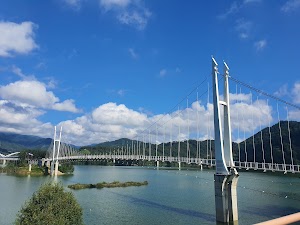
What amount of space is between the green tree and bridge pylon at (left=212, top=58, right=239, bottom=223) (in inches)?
527

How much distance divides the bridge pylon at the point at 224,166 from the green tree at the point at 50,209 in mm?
13382

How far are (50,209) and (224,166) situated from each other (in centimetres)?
1654

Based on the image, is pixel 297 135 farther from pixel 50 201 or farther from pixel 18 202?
pixel 50 201

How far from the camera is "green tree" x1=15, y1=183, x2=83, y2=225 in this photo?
2127 cm

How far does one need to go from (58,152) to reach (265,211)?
80.4 metres

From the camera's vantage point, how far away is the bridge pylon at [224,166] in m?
28.6

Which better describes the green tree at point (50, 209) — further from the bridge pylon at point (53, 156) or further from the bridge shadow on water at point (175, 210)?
the bridge pylon at point (53, 156)

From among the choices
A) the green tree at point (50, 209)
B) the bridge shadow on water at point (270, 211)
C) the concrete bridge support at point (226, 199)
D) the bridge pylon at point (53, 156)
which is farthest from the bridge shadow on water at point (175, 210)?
the bridge pylon at point (53, 156)

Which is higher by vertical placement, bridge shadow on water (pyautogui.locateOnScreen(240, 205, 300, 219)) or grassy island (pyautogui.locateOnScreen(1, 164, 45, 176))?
grassy island (pyautogui.locateOnScreen(1, 164, 45, 176))

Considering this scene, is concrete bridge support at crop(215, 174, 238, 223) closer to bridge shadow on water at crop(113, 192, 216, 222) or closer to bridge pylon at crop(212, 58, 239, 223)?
bridge pylon at crop(212, 58, 239, 223)

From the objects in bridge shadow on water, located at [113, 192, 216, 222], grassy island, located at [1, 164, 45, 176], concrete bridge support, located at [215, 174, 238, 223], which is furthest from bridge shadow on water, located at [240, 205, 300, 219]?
grassy island, located at [1, 164, 45, 176]

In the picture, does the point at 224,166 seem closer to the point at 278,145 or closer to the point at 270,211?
the point at 270,211

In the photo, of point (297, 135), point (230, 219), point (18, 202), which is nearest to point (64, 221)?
point (230, 219)

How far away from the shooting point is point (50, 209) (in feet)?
71.9
